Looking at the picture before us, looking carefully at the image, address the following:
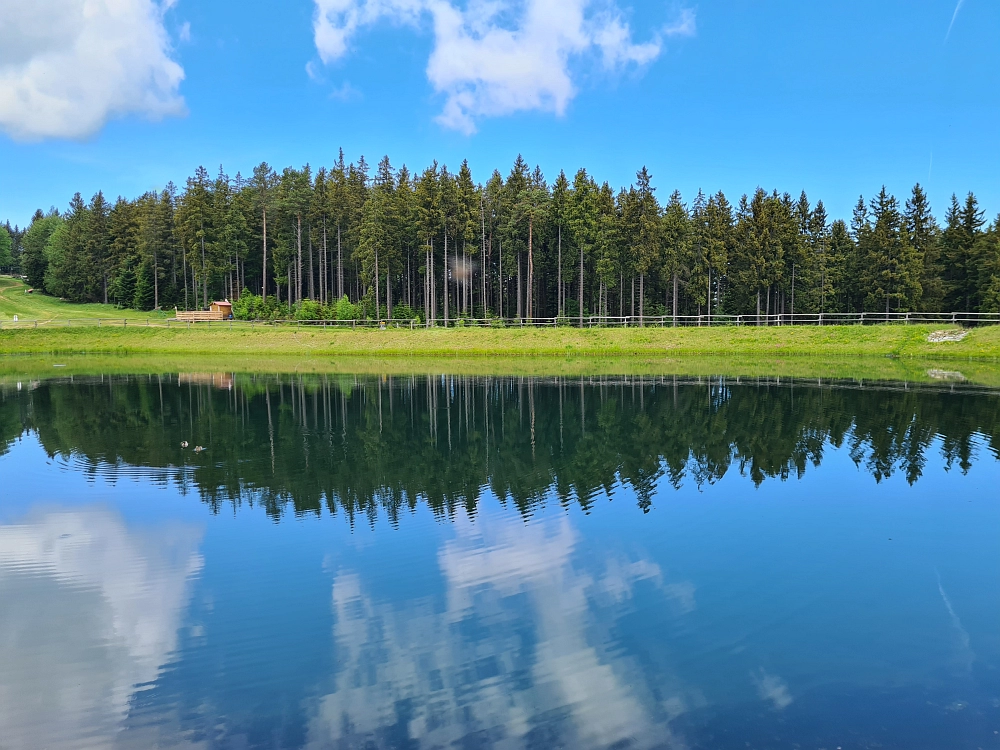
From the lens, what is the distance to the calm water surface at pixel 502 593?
7.02 metres

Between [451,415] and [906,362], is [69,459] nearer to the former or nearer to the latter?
[451,415]

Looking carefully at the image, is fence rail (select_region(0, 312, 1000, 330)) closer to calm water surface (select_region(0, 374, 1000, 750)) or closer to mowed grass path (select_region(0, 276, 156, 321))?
mowed grass path (select_region(0, 276, 156, 321))

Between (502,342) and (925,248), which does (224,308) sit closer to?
(502,342)

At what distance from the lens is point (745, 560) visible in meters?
11.4

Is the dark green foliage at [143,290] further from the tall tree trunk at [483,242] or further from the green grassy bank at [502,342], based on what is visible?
the tall tree trunk at [483,242]

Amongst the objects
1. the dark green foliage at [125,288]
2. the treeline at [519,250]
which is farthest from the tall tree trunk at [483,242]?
the dark green foliage at [125,288]

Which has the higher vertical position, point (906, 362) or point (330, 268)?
point (330, 268)

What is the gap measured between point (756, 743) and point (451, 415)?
2198cm

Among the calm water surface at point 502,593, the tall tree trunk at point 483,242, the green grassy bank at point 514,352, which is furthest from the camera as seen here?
the tall tree trunk at point 483,242

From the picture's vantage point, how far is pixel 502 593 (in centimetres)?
1006

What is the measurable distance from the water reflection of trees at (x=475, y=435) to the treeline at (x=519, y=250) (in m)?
37.2

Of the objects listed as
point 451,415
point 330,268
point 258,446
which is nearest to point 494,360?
point 451,415

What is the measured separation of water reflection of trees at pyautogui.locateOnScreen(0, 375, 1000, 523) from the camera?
656 inches

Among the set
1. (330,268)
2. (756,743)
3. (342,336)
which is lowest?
(756,743)
